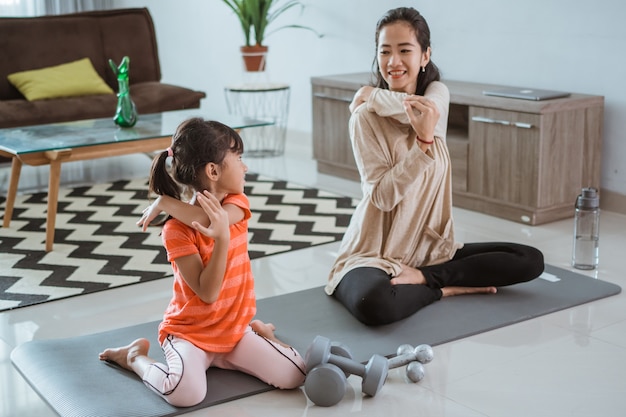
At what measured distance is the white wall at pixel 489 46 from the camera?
3.75m

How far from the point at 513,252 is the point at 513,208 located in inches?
41.6

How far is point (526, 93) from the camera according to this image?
12.2 ft

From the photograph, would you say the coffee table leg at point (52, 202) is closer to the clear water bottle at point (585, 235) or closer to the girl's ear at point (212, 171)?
the girl's ear at point (212, 171)

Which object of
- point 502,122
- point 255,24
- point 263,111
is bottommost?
point 263,111

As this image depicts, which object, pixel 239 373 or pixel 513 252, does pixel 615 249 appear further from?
pixel 239 373

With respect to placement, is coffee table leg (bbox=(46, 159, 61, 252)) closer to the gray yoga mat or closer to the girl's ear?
the gray yoga mat

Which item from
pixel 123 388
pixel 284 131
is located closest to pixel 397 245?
pixel 123 388

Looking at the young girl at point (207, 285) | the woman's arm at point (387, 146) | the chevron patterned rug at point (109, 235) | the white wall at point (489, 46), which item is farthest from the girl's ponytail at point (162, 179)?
the white wall at point (489, 46)

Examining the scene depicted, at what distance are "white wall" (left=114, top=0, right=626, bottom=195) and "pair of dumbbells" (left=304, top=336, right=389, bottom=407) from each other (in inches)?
85.3

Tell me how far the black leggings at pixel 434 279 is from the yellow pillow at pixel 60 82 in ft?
9.40

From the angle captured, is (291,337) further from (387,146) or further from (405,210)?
(387,146)

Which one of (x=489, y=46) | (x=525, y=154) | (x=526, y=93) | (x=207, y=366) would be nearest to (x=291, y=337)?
(x=207, y=366)

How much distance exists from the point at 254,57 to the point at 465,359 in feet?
11.6

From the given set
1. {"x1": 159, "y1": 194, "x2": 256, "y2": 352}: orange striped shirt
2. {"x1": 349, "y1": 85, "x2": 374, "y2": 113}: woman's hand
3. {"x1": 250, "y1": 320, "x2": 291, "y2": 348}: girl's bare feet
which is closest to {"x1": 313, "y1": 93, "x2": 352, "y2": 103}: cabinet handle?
{"x1": 349, "y1": 85, "x2": 374, "y2": 113}: woman's hand
